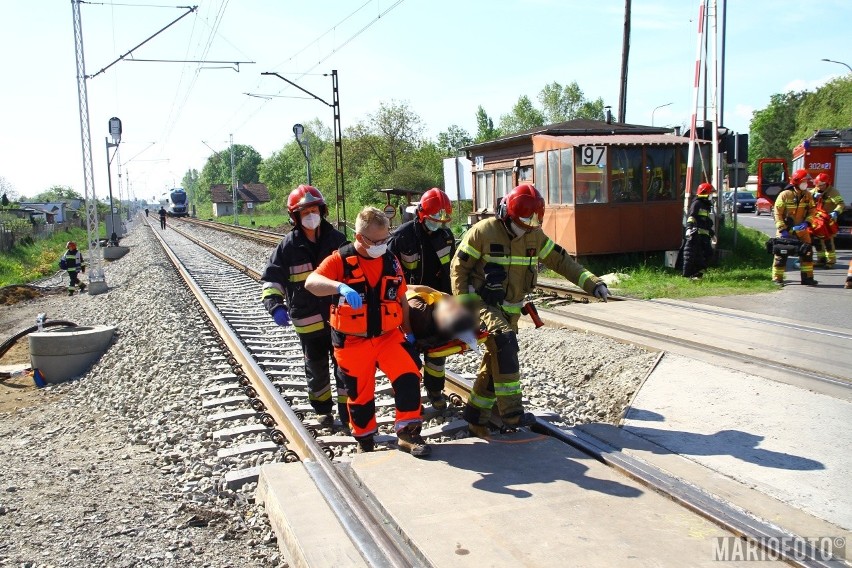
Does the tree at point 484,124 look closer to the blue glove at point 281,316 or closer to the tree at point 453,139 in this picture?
the tree at point 453,139

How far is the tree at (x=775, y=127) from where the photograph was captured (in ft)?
259

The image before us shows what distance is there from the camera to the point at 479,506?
423 centimetres

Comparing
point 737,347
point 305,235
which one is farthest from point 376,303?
point 737,347

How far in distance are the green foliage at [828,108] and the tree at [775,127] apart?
1592 centimetres

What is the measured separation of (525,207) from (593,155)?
33.7 feet

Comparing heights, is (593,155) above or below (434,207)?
above

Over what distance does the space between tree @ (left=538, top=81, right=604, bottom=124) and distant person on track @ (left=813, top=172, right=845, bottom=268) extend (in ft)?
247

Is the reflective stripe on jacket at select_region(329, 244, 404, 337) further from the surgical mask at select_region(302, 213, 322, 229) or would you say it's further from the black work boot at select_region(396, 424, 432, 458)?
the surgical mask at select_region(302, 213, 322, 229)

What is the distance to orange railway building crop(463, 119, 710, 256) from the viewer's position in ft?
50.2

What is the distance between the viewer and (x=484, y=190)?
21.0 meters

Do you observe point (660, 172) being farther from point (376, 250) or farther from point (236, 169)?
point (236, 169)

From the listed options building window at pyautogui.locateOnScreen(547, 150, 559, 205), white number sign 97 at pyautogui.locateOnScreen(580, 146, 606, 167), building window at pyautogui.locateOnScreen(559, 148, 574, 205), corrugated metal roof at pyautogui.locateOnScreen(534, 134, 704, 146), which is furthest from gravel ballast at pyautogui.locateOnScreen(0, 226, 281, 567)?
corrugated metal roof at pyautogui.locateOnScreen(534, 134, 704, 146)

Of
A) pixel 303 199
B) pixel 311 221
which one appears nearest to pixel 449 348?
pixel 311 221

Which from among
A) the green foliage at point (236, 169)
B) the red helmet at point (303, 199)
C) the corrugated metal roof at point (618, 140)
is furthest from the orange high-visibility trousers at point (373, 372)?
the green foliage at point (236, 169)
